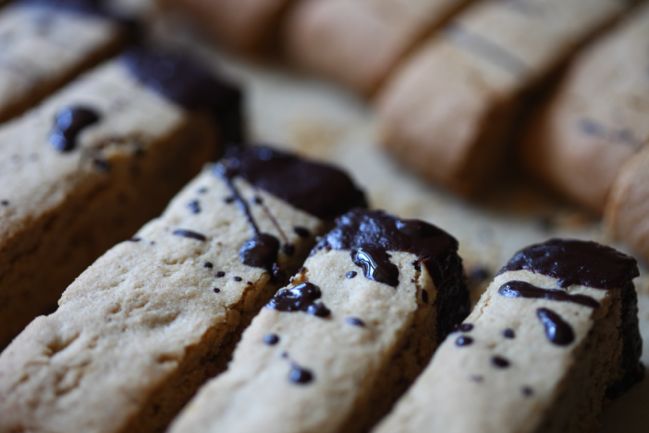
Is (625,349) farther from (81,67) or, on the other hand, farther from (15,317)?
(81,67)

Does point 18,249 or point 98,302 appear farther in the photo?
point 18,249

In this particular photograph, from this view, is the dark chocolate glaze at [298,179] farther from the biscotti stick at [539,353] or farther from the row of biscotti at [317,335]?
the biscotti stick at [539,353]

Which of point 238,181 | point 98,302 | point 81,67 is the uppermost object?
point 81,67

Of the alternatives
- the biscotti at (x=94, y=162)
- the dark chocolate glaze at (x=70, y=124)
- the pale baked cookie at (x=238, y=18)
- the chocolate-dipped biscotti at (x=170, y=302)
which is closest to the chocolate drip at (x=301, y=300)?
the chocolate-dipped biscotti at (x=170, y=302)

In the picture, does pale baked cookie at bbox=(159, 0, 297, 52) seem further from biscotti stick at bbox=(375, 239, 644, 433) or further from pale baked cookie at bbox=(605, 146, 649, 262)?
biscotti stick at bbox=(375, 239, 644, 433)

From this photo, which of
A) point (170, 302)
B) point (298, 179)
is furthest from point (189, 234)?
point (298, 179)

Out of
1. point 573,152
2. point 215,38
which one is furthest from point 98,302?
point 215,38

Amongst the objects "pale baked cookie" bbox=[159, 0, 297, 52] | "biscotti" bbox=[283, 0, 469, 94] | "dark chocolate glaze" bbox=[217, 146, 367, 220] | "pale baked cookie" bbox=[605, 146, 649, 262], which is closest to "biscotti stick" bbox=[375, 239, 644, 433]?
"pale baked cookie" bbox=[605, 146, 649, 262]
